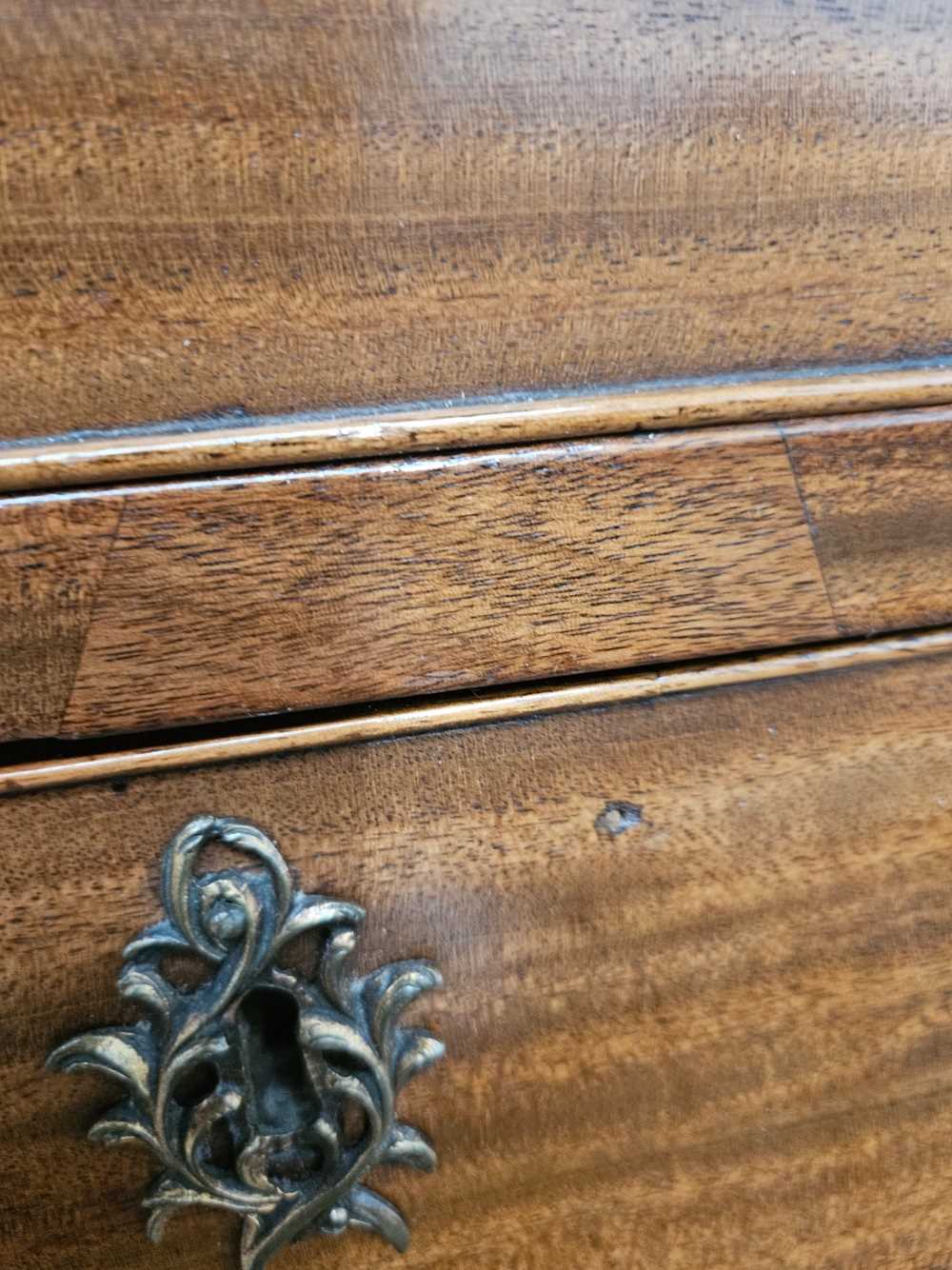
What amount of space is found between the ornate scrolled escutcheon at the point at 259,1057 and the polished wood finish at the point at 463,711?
0.02 metres

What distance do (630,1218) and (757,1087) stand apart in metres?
0.07

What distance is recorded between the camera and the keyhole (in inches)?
13.6

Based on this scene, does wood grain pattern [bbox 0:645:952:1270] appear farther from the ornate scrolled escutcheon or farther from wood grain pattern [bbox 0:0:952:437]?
wood grain pattern [bbox 0:0:952:437]

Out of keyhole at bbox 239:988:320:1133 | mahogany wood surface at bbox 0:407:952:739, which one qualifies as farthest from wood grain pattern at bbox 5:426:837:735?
keyhole at bbox 239:988:320:1133

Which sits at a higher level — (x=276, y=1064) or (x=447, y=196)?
(x=447, y=196)

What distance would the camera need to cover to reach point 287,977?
338 mm

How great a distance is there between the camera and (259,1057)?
1.15 ft

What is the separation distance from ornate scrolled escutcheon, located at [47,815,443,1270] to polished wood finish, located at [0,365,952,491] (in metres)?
0.11

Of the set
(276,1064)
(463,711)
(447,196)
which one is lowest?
(276,1064)

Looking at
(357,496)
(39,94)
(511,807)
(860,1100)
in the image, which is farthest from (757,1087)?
(39,94)

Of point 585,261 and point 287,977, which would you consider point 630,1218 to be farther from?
point 585,261

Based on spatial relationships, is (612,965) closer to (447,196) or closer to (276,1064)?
(276,1064)

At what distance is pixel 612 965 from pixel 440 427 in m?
0.19

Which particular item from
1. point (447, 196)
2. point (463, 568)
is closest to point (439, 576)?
point (463, 568)
